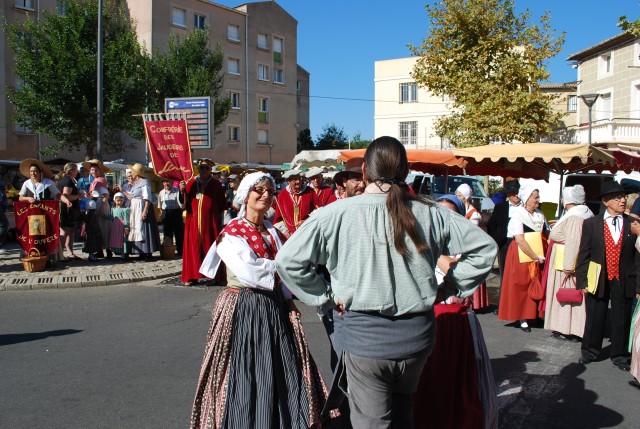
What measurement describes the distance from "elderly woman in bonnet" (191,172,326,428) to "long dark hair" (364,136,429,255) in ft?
3.63

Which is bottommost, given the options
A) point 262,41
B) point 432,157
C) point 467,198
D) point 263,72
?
point 467,198

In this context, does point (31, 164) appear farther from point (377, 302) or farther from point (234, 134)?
point (234, 134)

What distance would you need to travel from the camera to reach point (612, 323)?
5.70m

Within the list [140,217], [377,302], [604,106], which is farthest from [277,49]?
[377,302]

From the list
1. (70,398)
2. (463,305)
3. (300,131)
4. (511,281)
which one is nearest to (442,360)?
(463,305)

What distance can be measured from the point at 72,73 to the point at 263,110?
22.6 meters

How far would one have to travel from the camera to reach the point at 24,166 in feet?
35.3

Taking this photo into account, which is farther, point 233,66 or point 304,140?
point 304,140

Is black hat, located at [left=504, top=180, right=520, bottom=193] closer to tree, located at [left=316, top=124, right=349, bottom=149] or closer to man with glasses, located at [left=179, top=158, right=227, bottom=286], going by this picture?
man with glasses, located at [left=179, top=158, right=227, bottom=286]

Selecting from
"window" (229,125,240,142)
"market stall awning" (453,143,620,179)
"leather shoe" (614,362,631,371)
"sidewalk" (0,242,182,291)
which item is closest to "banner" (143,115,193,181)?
"sidewalk" (0,242,182,291)

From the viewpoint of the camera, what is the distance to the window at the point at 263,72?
4738 centimetres

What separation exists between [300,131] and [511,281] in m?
56.6

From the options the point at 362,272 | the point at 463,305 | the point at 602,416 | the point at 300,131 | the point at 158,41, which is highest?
the point at 158,41

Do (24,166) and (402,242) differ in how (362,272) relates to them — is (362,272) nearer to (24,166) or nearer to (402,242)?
(402,242)
